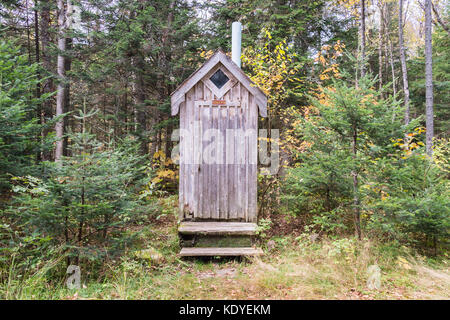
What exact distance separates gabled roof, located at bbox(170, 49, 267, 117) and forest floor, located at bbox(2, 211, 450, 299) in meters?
3.17

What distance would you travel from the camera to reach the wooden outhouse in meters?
5.63

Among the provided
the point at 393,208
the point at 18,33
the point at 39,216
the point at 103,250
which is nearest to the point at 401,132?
the point at 393,208

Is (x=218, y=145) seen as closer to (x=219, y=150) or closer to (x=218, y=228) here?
(x=219, y=150)

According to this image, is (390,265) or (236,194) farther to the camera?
(236,194)

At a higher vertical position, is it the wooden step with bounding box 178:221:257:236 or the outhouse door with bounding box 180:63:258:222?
the outhouse door with bounding box 180:63:258:222

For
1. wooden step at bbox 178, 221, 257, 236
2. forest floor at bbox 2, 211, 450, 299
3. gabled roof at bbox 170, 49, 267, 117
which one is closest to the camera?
forest floor at bbox 2, 211, 450, 299

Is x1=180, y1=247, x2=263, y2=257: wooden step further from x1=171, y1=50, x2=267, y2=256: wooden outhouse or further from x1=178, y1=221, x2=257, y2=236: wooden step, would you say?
x1=171, y1=50, x2=267, y2=256: wooden outhouse

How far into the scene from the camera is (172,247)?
534 centimetres

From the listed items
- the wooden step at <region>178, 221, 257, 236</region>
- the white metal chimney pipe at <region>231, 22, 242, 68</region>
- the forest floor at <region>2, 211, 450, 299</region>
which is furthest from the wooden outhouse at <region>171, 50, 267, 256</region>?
the forest floor at <region>2, 211, 450, 299</region>

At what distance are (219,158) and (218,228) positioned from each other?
1.55 metres

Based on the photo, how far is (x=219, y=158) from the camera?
5.68m

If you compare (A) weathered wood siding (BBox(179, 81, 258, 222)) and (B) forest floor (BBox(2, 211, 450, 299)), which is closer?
(B) forest floor (BBox(2, 211, 450, 299))
